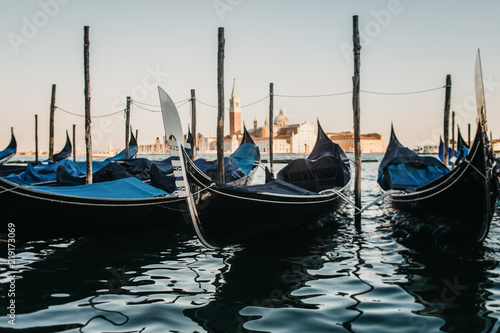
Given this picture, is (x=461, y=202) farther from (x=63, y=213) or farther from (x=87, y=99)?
(x=87, y=99)

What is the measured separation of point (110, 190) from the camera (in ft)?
18.7

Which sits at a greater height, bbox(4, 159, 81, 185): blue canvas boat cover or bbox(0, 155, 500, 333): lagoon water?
bbox(4, 159, 81, 185): blue canvas boat cover

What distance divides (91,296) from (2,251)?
2130 millimetres

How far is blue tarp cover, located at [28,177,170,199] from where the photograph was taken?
212 inches

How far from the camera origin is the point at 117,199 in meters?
5.50

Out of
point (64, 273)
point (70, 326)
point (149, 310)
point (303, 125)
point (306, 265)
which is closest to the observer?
point (70, 326)

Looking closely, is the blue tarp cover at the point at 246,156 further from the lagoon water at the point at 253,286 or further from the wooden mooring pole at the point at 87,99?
the lagoon water at the point at 253,286

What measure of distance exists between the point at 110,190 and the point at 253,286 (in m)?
2.73

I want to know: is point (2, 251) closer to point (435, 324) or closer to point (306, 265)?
point (306, 265)

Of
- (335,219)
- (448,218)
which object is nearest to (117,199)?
(335,219)

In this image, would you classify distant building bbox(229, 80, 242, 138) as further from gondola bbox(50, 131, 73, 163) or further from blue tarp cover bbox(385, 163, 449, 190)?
blue tarp cover bbox(385, 163, 449, 190)

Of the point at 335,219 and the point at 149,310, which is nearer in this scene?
the point at 149,310

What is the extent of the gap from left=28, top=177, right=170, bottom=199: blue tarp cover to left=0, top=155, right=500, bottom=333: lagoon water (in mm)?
550

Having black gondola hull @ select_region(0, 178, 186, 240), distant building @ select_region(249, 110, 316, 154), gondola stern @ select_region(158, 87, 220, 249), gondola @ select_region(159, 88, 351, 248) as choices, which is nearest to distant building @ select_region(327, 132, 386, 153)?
distant building @ select_region(249, 110, 316, 154)
